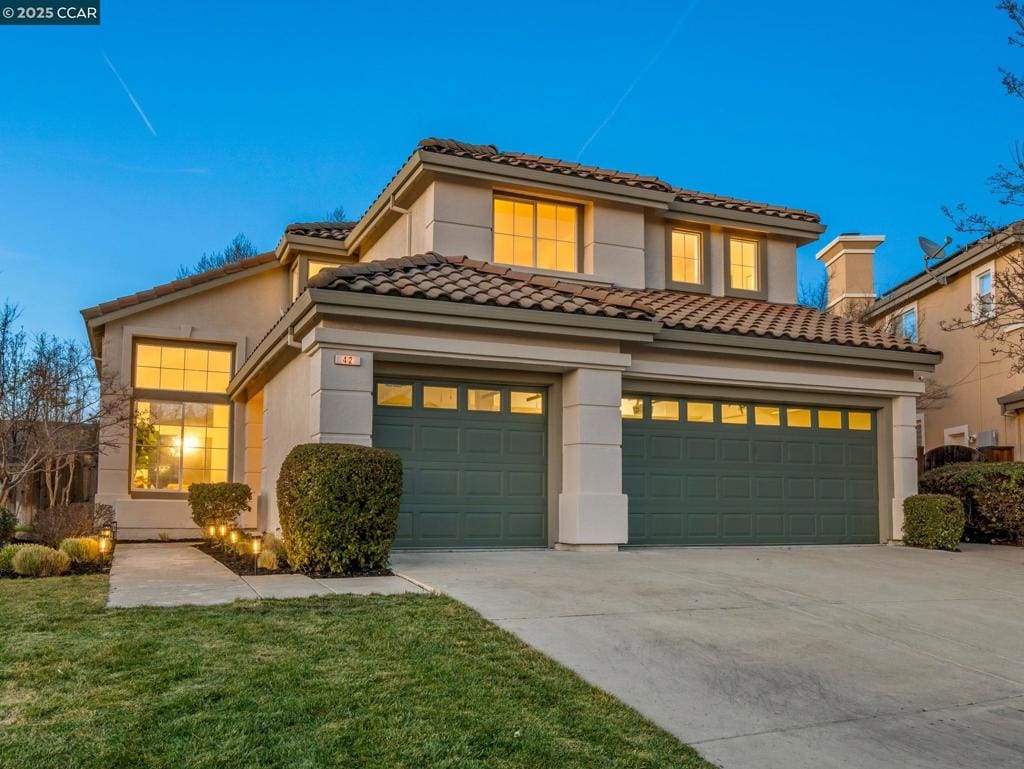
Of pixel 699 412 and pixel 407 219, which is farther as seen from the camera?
pixel 407 219

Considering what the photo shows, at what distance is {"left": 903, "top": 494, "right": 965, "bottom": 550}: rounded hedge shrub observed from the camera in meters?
12.9

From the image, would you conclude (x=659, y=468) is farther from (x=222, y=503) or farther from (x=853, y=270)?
(x=853, y=270)

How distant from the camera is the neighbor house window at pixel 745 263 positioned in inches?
647

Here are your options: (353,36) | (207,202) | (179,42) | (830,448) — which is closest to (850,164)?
(207,202)

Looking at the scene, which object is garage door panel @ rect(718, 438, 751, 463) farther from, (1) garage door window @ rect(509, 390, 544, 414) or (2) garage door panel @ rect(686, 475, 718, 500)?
(1) garage door window @ rect(509, 390, 544, 414)

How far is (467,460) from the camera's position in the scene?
11359mm

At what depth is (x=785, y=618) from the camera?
7195 millimetres

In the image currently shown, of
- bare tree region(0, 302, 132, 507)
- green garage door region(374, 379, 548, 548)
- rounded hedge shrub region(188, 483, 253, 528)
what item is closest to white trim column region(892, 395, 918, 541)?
green garage door region(374, 379, 548, 548)

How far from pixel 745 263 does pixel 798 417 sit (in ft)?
13.5

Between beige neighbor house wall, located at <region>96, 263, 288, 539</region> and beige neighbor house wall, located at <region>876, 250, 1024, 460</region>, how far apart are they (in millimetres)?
15599

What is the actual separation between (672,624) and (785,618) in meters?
1.15

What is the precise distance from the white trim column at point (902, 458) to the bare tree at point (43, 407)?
13.0 m

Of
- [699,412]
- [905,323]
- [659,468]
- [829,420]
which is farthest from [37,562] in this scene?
[905,323]

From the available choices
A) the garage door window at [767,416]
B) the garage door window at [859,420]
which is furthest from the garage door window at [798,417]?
the garage door window at [859,420]
